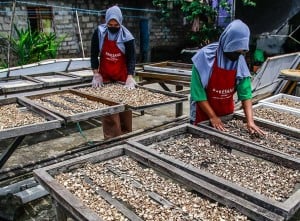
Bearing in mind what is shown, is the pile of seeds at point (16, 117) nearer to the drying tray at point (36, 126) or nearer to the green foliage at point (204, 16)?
the drying tray at point (36, 126)

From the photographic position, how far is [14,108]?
3436 mm

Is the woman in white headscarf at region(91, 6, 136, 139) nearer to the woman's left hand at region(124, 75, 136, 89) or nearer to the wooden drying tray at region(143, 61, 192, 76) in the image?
the woman's left hand at region(124, 75, 136, 89)

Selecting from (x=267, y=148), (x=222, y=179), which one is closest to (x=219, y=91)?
(x=267, y=148)

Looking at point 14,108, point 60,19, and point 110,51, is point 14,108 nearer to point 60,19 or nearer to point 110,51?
point 110,51

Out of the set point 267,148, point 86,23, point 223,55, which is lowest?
point 267,148

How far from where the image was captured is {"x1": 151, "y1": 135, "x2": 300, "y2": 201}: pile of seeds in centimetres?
194

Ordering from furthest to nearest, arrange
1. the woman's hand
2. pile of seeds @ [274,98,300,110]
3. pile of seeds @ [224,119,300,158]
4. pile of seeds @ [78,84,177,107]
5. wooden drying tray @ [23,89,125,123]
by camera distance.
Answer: the woman's hand, pile of seeds @ [274,98,300,110], pile of seeds @ [78,84,177,107], wooden drying tray @ [23,89,125,123], pile of seeds @ [224,119,300,158]

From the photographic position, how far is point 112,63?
175 inches

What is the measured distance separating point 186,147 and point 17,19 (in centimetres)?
933

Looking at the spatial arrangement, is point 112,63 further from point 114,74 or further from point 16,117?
point 16,117

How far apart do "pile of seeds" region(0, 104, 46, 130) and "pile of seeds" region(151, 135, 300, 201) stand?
1246 mm

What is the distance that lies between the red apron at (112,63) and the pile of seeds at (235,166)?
6.89 feet

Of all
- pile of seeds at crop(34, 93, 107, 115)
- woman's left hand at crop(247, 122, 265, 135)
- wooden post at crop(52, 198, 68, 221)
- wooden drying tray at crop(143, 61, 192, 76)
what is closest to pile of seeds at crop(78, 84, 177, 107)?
pile of seeds at crop(34, 93, 107, 115)

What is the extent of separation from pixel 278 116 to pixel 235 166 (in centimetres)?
142
